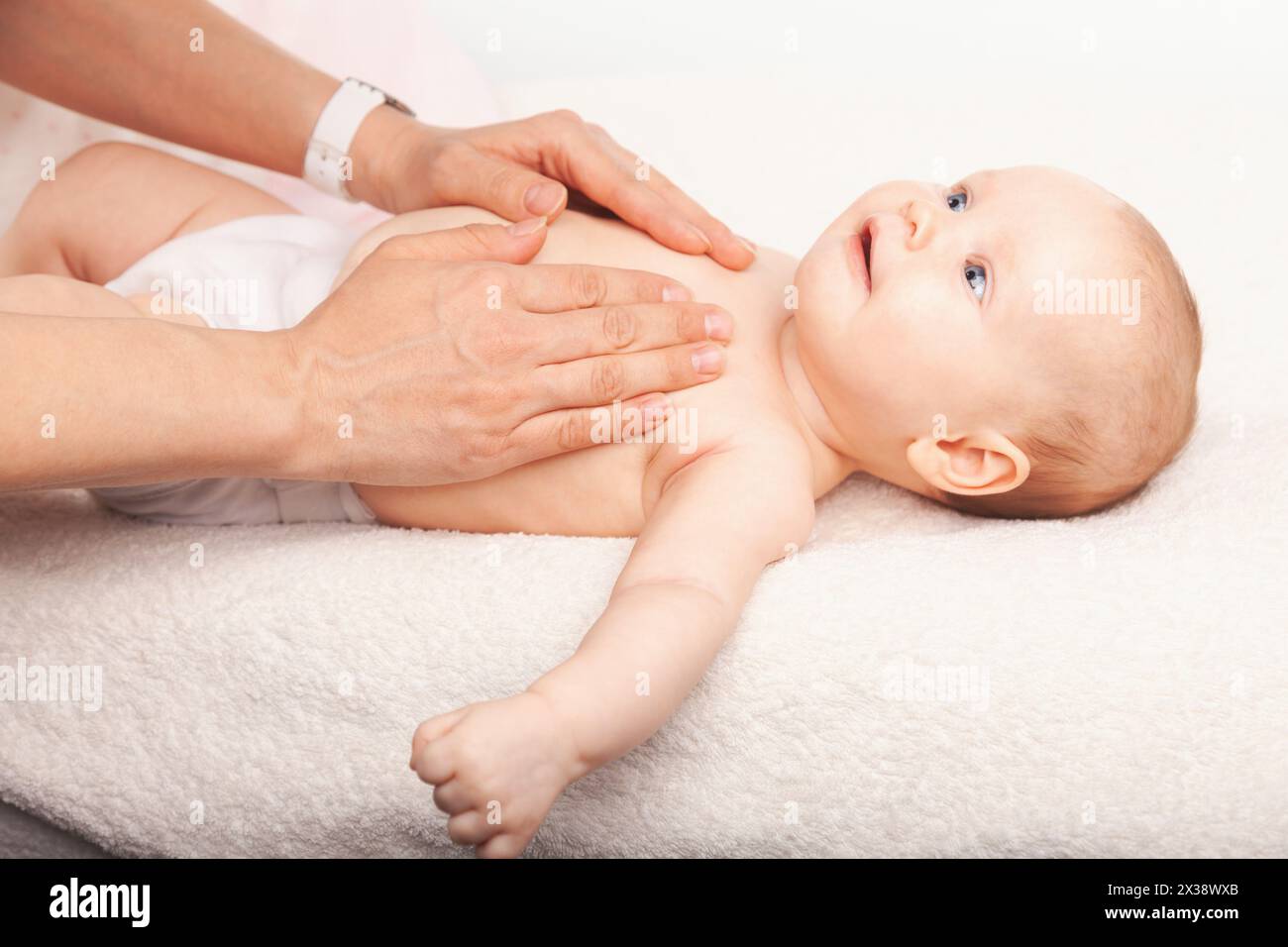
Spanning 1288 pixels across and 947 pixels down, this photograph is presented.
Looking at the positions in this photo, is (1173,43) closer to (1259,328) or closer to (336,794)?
(1259,328)

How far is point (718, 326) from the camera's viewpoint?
1211 millimetres

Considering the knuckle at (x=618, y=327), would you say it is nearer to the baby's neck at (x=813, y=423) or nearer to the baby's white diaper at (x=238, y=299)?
the baby's neck at (x=813, y=423)

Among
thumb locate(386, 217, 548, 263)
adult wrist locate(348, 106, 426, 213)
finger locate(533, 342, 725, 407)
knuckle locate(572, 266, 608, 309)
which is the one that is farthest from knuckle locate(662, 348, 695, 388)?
adult wrist locate(348, 106, 426, 213)

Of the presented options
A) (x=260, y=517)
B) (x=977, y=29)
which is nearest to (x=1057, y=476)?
(x=260, y=517)

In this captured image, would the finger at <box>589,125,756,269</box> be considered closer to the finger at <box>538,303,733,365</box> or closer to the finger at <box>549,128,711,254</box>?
the finger at <box>549,128,711,254</box>

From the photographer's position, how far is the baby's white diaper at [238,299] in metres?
1.26

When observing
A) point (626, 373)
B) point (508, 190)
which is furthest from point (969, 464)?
point (508, 190)

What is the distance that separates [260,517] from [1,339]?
438 millimetres

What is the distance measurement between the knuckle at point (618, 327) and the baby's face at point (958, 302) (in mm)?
209

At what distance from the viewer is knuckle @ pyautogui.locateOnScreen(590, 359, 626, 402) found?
1.12m

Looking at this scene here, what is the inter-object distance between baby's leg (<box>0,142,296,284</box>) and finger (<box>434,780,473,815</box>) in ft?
3.18

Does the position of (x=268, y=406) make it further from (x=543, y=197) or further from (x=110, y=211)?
(x=110, y=211)

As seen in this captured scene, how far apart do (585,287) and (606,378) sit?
0.11 m

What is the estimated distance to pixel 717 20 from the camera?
233 cm
